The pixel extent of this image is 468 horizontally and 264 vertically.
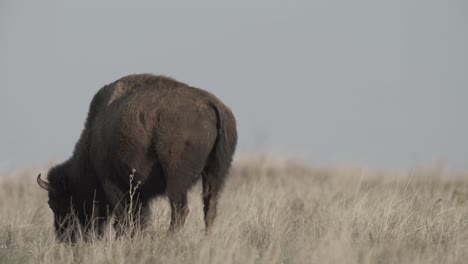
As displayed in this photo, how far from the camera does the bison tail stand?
25.0 ft

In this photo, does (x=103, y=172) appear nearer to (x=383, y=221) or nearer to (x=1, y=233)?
(x=1, y=233)

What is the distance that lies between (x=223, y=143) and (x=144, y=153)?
0.80m

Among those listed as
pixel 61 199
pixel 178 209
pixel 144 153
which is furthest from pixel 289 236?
pixel 61 199

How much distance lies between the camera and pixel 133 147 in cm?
772

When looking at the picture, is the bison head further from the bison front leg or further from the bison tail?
the bison tail

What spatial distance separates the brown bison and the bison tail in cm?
1

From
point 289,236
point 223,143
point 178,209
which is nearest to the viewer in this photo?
point 289,236

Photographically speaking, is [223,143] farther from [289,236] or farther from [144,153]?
[289,236]

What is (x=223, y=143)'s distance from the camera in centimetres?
763

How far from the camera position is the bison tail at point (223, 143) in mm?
7617

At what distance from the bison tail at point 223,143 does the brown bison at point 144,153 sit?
0.03 feet

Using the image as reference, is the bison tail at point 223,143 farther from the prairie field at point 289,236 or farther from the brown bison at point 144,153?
the prairie field at point 289,236

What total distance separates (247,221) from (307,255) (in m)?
1.99

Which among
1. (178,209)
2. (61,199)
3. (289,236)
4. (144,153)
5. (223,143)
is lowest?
(61,199)
